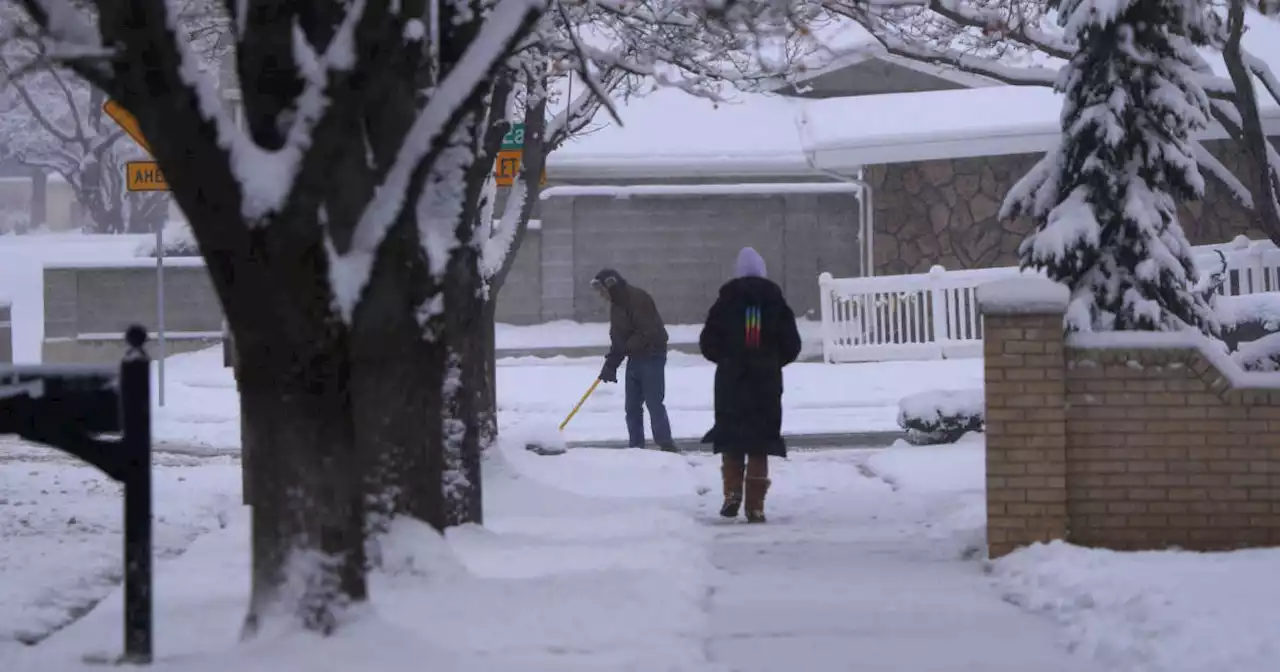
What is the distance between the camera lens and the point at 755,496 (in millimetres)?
10289

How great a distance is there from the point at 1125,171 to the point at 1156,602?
13.8ft

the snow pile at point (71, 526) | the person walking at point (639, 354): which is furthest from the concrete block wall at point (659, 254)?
the snow pile at point (71, 526)

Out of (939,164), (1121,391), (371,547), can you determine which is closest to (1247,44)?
(939,164)

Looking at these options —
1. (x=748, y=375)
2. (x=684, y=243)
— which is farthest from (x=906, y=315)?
(x=748, y=375)

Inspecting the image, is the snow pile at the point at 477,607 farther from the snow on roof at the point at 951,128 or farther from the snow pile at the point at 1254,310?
the snow on roof at the point at 951,128

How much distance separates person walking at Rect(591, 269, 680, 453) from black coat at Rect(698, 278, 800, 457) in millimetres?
4135

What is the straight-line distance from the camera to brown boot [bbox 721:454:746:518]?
10.4 metres

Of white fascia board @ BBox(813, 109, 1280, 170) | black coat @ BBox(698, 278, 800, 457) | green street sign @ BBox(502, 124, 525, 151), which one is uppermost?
white fascia board @ BBox(813, 109, 1280, 170)

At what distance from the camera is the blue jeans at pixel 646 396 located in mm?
14789

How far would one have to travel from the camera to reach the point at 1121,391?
822 cm

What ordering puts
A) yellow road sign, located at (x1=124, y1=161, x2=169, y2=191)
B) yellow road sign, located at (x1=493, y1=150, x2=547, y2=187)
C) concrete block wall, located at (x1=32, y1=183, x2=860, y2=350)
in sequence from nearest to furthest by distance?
yellow road sign, located at (x1=493, y1=150, x2=547, y2=187) < yellow road sign, located at (x1=124, y1=161, x2=169, y2=191) < concrete block wall, located at (x1=32, y1=183, x2=860, y2=350)

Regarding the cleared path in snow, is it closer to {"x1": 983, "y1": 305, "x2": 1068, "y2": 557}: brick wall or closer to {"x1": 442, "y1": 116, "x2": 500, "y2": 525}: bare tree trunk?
{"x1": 983, "y1": 305, "x2": 1068, "y2": 557}: brick wall

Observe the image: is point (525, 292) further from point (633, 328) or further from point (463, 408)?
point (463, 408)

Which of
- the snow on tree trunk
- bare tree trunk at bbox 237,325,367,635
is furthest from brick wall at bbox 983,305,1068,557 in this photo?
bare tree trunk at bbox 237,325,367,635
